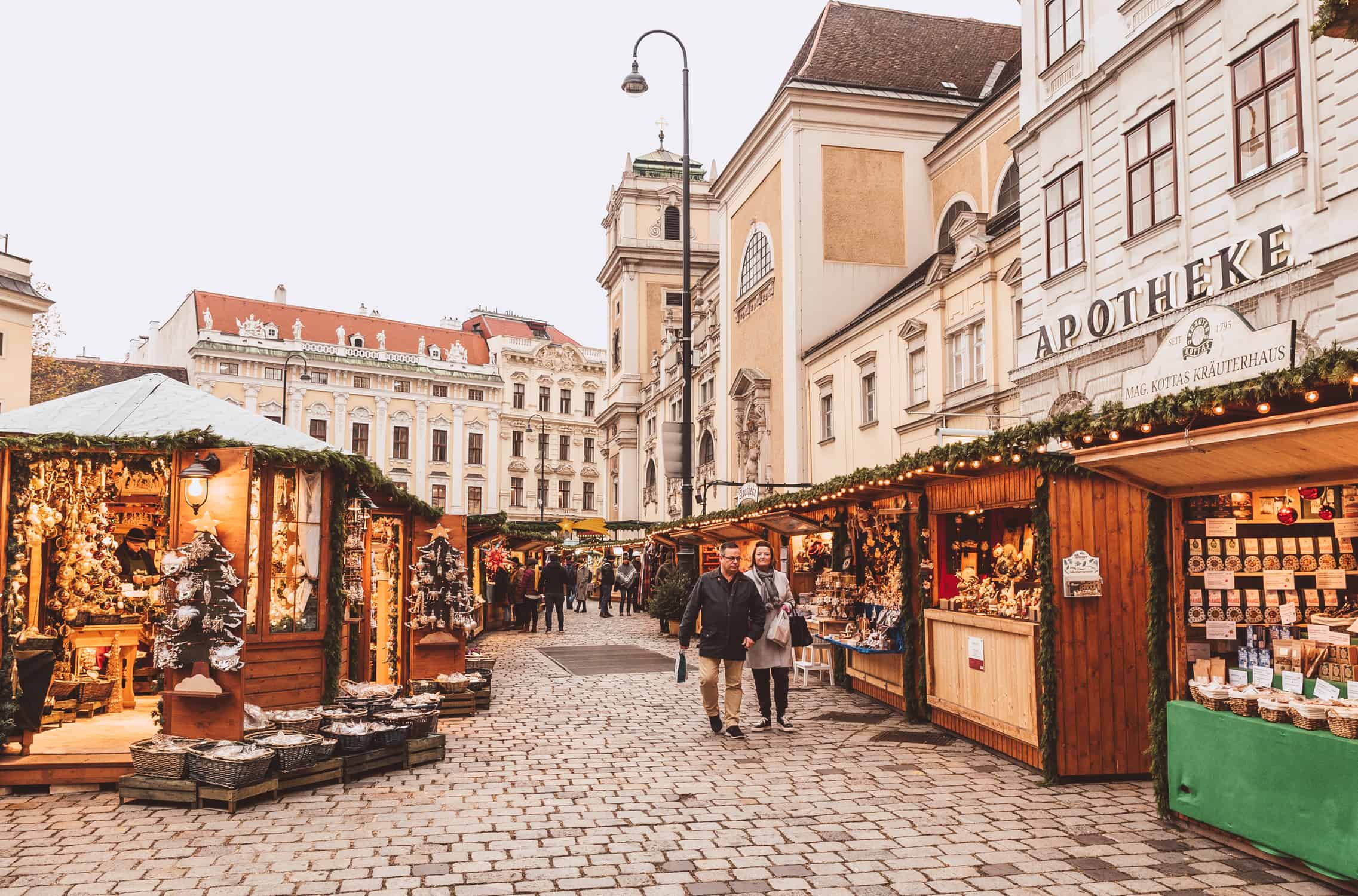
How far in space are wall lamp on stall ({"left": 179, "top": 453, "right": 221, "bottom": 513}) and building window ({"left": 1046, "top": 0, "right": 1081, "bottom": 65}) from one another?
1610 centimetres

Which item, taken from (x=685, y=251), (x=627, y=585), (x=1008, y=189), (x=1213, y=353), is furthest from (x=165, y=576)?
(x=627, y=585)

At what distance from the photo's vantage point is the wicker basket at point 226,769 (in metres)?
7.50

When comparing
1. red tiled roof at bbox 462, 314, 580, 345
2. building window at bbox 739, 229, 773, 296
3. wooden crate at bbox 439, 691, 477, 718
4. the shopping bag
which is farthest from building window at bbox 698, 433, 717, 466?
red tiled roof at bbox 462, 314, 580, 345

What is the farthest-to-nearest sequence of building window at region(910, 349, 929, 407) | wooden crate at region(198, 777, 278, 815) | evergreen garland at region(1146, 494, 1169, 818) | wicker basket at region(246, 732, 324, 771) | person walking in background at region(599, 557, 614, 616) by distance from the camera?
1. person walking in background at region(599, 557, 614, 616)
2. building window at region(910, 349, 929, 407)
3. wicker basket at region(246, 732, 324, 771)
4. wooden crate at region(198, 777, 278, 815)
5. evergreen garland at region(1146, 494, 1169, 818)

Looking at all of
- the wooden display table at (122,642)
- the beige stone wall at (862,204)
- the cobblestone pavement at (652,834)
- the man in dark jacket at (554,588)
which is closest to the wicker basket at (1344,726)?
the cobblestone pavement at (652,834)

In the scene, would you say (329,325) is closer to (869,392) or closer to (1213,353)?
(869,392)

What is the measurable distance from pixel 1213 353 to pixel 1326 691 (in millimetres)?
4833

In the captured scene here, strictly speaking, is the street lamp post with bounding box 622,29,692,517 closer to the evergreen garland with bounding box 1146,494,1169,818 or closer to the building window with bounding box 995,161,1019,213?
the building window with bounding box 995,161,1019,213

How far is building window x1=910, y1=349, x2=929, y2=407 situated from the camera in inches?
989

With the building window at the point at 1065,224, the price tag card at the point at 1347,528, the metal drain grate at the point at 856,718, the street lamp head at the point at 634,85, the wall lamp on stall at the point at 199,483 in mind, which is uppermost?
the street lamp head at the point at 634,85

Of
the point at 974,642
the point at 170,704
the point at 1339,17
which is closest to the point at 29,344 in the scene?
the point at 170,704

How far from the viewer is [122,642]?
11445 mm

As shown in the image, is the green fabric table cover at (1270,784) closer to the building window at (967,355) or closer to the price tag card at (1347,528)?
the price tag card at (1347,528)

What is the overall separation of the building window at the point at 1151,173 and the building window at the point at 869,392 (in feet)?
37.1
